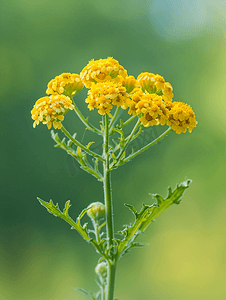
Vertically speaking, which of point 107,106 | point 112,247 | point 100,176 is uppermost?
point 107,106

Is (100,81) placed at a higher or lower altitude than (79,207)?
higher

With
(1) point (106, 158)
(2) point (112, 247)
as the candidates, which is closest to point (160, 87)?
(1) point (106, 158)

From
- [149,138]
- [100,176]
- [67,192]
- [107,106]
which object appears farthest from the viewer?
[67,192]

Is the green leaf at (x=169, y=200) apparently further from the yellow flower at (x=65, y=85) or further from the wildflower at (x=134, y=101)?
the yellow flower at (x=65, y=85)

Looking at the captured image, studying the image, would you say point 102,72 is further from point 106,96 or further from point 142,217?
point 142,217

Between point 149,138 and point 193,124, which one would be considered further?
point 149,138

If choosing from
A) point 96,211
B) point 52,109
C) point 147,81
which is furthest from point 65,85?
point 96,211

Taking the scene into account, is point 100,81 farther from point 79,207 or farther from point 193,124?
point 79,207
